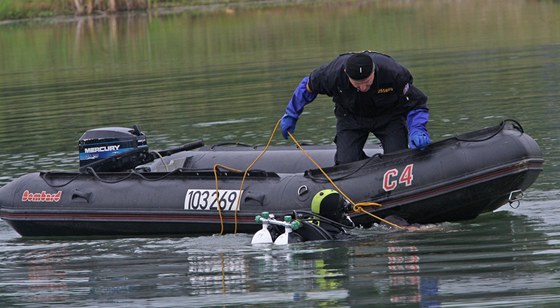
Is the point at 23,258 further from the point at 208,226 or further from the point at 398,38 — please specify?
the point at 398,38

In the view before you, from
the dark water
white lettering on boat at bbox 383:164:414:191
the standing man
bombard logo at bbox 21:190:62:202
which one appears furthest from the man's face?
bombard logo at bbox 21:190:62:202

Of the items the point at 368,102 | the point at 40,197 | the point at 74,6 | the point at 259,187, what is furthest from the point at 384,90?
the point at 74,6

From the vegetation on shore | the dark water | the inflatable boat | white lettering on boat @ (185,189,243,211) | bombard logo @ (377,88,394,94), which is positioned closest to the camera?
the dark water

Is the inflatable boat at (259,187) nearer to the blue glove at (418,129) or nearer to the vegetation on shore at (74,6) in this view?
the blue glove at (418,129)

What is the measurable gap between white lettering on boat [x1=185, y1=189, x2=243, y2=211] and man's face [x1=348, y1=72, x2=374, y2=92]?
1.38 meters

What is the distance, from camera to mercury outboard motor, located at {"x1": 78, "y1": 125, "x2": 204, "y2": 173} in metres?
11.8

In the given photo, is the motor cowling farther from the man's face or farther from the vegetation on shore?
the vegetation on shore

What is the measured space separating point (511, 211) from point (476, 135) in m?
0.98

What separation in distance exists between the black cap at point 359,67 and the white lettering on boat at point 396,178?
0.82 meters

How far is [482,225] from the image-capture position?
10.1m

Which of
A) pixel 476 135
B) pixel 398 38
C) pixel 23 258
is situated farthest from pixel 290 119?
pixel 398 38

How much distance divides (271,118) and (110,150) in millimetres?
6033

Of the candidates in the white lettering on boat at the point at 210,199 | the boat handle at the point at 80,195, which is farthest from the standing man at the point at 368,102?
the boat handle at the point at 80,195

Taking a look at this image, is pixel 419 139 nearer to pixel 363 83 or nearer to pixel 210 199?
pixel 363 83
